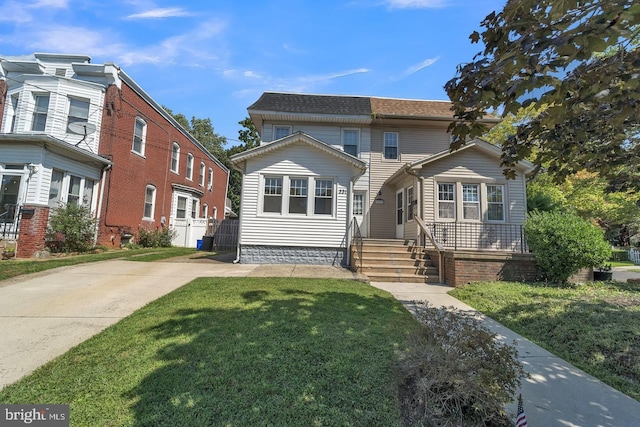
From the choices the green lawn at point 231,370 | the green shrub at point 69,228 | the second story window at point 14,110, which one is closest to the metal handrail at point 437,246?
the green lawn at point 231,370

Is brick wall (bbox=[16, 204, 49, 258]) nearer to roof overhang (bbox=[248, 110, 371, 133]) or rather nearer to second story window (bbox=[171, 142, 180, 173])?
roof overhang (bbox=[248, 110, 371, 133])

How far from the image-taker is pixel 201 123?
38.9 metres

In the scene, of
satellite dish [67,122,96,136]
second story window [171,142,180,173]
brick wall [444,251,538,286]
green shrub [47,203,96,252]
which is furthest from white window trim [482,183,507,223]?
second story window [171,142,180,173]

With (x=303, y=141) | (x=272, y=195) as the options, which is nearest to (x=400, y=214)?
(x=303, y=141)

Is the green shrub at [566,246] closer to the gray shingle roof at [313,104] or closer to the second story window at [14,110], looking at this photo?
the gray shingle roof at [313,104]

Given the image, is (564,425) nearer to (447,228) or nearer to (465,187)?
(447,228)

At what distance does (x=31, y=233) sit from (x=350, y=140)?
12486mm

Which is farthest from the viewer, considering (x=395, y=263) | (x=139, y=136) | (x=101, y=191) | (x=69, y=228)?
(x=139, y=136)

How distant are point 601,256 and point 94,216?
1808cm

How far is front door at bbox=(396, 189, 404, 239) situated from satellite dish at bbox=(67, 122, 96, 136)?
1386 cm

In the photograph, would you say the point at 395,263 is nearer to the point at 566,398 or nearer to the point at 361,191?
the point at 361,191

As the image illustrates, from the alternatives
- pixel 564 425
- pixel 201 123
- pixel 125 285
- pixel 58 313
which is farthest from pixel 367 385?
pixel 201 123

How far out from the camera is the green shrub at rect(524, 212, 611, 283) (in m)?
7.62

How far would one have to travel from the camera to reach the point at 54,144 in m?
10.7
